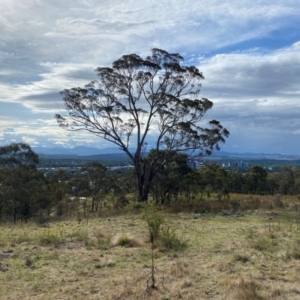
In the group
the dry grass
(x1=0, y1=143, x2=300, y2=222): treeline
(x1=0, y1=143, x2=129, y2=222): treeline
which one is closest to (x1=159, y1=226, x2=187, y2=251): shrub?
the dry grass

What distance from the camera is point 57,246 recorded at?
33.8 feet

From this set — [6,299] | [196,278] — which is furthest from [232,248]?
[6,299]

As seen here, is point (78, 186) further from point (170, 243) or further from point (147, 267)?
point (147, 267)

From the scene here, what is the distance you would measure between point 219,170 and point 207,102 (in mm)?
16989

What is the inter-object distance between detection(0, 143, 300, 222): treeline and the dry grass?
12382 mm

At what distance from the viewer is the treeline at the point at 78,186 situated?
29609 millimetres

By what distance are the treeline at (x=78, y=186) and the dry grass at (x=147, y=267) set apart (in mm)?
12382

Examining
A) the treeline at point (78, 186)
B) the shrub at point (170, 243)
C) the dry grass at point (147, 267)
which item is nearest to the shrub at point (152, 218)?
the shrub at point (170, 243)

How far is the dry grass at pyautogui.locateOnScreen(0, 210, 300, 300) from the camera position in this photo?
20.4 feet

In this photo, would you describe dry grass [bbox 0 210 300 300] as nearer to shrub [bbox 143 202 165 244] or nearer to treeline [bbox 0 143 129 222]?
shrub [bbox 143 202 165 244]

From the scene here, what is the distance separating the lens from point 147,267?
7.91m

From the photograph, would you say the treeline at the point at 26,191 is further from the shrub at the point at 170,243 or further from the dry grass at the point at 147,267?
the shrub at the point at 170,243

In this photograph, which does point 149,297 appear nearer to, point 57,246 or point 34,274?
point 34,274

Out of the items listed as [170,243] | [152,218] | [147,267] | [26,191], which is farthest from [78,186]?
[147,267]
